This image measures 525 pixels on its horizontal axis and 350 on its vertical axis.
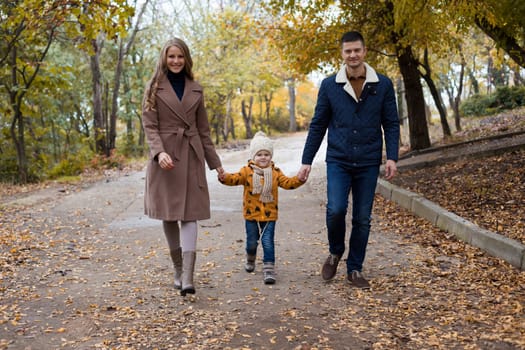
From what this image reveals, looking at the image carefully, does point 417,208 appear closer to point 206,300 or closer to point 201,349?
point 206,300

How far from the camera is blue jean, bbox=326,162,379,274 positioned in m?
4.82

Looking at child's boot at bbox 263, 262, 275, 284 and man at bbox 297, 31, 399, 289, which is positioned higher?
man at bbox 297, 31, 399, 289

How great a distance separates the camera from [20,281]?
5344 mm

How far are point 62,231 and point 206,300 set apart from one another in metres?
3.98

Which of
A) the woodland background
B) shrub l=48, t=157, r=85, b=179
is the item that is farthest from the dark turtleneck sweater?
shrub l=48, t=157, r=85, b=179

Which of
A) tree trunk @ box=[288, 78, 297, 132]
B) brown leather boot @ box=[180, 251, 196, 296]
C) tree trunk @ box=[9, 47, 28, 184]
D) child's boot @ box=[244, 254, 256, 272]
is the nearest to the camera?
brown leather boot @ box=[180, 251, 196, 296]

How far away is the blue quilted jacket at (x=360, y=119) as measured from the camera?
4758 mm

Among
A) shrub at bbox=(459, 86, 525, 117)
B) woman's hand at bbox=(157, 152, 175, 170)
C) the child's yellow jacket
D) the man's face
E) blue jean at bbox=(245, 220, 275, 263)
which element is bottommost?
blue jean at bbox=(245, 220, 275, 263)

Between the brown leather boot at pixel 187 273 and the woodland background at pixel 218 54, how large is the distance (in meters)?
3.75

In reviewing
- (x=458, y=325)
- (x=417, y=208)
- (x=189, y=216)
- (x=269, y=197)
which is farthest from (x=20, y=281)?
(x=417, y=208)

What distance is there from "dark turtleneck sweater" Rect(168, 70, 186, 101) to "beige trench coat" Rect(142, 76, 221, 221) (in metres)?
0.04

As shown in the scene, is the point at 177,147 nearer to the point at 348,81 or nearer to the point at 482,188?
the point at 348,81

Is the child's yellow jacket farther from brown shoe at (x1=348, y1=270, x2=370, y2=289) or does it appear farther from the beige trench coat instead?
brown shoe at (x1=348, y1=270, x2=370, y2=289)

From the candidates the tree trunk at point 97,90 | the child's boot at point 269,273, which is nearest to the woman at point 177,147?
the child's boot at point 269,273
